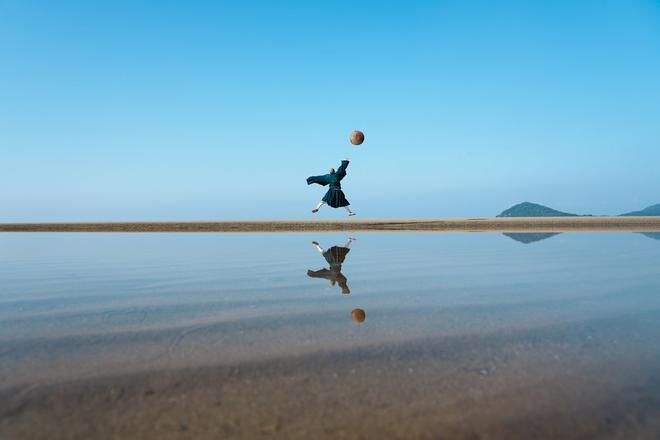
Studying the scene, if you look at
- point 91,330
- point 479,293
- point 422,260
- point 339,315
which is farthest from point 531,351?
point 422,260

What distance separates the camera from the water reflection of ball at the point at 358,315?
2.71 meters

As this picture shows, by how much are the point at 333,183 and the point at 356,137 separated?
5.41ft

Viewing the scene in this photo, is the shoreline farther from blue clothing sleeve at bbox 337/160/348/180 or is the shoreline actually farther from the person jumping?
blue clothing sleeve at bbox 337/160/348/180

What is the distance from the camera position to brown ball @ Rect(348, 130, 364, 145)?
1380 centimetres

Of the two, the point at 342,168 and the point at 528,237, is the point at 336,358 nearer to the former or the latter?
the point at 528,237

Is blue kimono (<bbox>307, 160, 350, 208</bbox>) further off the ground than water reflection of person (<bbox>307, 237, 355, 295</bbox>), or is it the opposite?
blue kimono (<bbox>307, 160, 350, 208</bbox>)

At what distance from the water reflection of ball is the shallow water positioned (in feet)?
0.06

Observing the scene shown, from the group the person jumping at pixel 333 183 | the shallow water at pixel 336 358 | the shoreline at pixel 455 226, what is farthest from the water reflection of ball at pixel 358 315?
the person jumping at pixel 333 183

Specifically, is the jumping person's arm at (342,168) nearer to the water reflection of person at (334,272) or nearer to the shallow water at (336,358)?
the water reflection of person at (334,272)

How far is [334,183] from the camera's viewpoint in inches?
548

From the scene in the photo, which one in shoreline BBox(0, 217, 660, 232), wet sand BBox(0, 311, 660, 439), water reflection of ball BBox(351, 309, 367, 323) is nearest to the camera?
wet sand BBox(0, 311, 660, 439)

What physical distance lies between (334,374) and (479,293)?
2.06 m

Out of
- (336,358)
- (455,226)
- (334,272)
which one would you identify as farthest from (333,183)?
(336,358)

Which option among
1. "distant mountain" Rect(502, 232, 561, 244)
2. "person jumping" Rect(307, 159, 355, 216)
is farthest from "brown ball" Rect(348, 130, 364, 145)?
"distant mountain" Rect(502, 232, 561, 244)
